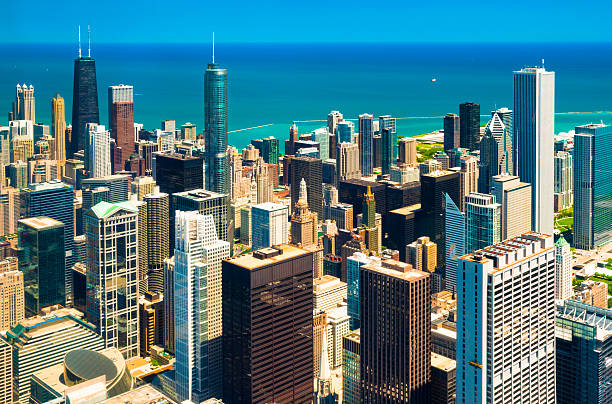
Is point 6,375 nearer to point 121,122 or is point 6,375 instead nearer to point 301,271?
point 301,271

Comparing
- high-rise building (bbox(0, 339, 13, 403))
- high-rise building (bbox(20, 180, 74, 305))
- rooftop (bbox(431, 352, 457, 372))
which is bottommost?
high-rise building (bbox(0, 339, 13, 403))

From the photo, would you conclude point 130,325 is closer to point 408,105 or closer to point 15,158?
point 15,158

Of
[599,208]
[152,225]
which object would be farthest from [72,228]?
[599,208]

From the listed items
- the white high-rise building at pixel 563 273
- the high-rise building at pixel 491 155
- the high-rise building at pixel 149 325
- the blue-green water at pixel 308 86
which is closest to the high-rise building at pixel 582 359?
the white high-rise building at pixel 563 273

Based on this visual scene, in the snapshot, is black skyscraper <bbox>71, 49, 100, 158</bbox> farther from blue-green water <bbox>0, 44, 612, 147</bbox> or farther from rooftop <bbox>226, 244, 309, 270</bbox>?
rooftop <bbox>226, 244, 309, 270</bbox>

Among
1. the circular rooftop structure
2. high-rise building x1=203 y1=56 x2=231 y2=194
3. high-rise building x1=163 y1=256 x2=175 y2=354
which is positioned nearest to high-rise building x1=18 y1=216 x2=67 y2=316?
high-rise building x1=163 y1=256 x2=175 y2=354
